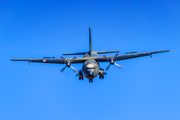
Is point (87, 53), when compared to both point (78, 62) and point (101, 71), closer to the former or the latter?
point (78, 62)

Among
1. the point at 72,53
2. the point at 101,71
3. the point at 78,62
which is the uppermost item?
the point at 72,53

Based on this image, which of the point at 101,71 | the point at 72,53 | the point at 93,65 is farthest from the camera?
the point at 72,53

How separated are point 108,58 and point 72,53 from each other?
39.5 feet

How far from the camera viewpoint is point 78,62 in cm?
4528

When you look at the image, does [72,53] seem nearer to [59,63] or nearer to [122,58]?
[59,63]

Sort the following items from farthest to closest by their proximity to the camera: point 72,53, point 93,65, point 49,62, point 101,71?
point 72,53, point 49,62, point 101,71, point 93,65

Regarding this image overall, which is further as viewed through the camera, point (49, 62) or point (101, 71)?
point (49, 62)

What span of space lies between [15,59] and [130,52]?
3071 centimetres

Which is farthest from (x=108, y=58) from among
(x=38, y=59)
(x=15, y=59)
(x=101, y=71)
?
(x=15, y=59)

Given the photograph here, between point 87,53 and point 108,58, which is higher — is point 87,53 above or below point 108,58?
above

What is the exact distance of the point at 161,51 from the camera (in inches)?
1763

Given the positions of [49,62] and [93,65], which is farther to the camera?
Result: [49,62]

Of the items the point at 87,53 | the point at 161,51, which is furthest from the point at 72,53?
the point at 161,51

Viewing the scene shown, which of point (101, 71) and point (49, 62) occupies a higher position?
point (49, 62)
